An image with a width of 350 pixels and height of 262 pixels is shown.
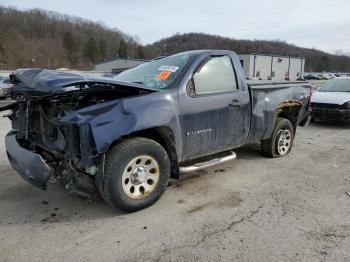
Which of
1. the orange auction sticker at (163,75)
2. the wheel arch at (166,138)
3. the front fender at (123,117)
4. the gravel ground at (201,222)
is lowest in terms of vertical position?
the gravel ground at (201,222)

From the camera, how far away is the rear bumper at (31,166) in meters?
3.70

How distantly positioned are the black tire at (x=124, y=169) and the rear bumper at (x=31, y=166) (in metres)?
0.58

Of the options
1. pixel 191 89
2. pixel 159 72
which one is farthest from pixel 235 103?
pixel 159 72

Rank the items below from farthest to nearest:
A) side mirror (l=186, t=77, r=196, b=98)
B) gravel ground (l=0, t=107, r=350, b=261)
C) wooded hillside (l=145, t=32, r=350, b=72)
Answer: wooded hillside (l=145, t=32, r=350, b=72) → side mirror (l=186, t=77, r=196, b=98) → gravel ground (l=0, t=107, r=350, b=261)

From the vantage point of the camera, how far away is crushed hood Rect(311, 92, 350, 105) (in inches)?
401

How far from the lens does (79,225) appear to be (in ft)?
12.6

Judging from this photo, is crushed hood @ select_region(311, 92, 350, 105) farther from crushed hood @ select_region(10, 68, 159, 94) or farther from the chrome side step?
crushed hood @ select_region(10, 68, 159, 94)

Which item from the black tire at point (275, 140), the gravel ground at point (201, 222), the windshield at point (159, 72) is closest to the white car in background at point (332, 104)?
the black tire at point (275, 140)

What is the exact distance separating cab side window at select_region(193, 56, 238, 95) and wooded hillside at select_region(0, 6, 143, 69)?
9964 cm

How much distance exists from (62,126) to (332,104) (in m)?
8.58

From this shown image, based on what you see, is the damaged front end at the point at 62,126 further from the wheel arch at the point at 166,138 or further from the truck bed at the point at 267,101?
the truck bed at the point at 267,101

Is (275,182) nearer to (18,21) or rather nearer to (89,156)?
(89,156)

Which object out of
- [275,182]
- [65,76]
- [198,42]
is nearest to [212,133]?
[275,182]

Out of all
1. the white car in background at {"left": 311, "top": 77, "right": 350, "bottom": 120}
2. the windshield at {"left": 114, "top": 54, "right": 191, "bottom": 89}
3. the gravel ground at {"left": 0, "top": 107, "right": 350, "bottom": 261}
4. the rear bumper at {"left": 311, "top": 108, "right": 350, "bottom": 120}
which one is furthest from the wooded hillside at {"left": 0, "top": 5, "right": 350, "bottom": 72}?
the gravel ground at {"left": 0, "top": 107, "right": 350, "bottom": 261}
